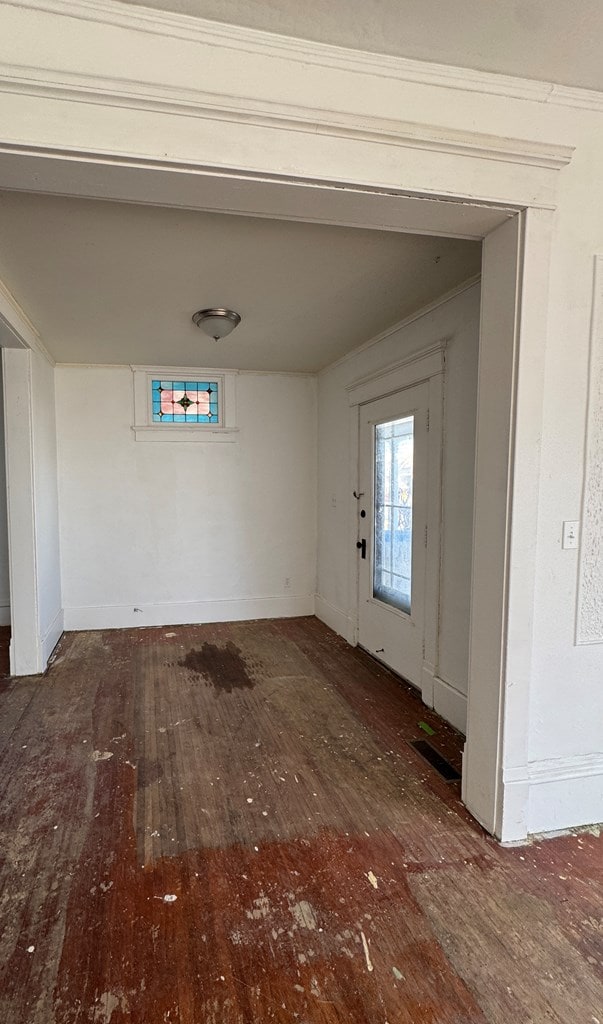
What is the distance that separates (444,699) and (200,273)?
2706 mm

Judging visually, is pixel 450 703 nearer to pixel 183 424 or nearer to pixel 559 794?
pixel 559 794

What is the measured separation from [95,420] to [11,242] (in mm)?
2456

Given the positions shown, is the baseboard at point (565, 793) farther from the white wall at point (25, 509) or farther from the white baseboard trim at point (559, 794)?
the white wall at point (25, 509)

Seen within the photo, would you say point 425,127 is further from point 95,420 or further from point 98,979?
point 95,420

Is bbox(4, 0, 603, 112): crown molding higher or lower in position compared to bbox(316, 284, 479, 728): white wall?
higher

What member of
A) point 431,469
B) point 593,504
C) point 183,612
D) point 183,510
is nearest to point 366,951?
point 593,504

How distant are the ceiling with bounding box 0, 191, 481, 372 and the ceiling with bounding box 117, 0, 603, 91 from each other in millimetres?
646

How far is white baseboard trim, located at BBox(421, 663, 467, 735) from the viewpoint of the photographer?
9.06 ft

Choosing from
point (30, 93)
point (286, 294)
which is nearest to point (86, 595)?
point (286, 294)

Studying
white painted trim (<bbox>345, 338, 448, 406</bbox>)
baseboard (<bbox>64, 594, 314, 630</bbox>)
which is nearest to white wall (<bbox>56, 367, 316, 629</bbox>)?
baseboard (<bbox>64, 594, 314, 630</bbox>)

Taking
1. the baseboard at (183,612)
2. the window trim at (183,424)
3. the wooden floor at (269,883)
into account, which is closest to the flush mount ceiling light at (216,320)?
the window trim at (183,424)

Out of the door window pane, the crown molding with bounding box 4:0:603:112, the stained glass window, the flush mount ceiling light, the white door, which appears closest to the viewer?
the crown molding with bounding box 4:0:603:112

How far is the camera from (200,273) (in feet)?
8.45

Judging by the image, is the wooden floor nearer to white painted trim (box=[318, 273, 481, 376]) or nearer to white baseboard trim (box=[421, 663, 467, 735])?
white baseboard trim (box=[421, 663, 467, 735])
